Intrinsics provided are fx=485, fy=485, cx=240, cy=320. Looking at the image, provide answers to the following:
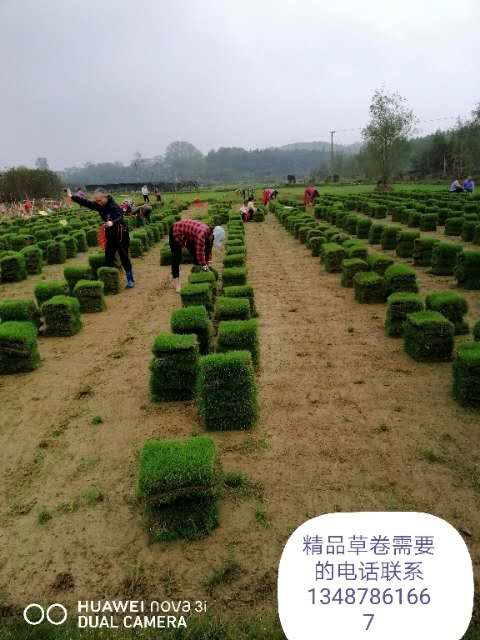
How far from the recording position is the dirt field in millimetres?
3559

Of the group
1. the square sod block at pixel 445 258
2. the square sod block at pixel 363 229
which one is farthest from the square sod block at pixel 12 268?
the square sod block at pixel 363 229

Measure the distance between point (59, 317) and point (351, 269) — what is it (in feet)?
22.3

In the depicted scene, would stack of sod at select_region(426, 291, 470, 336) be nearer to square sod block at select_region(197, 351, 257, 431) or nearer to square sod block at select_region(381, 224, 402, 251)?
square sod block at select_region(197, 351, 257, 431)

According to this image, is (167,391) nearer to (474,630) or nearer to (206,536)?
(206,536)

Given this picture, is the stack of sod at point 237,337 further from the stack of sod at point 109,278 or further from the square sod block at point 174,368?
the stack of sod at point 109,278

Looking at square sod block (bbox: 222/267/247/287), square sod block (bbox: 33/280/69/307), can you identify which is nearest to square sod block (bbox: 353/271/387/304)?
A: square sod block (bbox: 222/267/247/287)

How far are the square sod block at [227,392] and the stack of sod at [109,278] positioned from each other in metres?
7.32

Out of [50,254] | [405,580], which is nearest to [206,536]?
[405,580]

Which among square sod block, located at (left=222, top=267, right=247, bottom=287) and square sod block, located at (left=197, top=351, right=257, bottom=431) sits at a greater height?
square sod block, located at (left=222, top=267, right=247, bottom=287)

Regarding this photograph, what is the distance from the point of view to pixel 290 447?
4918 millimetres

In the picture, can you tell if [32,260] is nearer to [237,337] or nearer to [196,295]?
[196,295]

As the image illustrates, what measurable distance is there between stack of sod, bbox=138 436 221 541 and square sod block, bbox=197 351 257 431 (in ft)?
4.25

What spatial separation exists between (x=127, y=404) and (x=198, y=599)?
3130 mm

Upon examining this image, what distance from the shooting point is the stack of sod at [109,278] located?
39.0 ft
